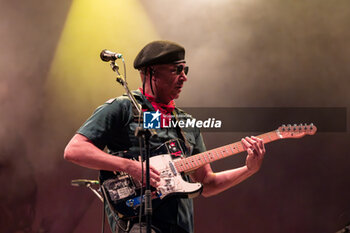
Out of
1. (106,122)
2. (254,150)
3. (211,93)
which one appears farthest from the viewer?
(211,93)

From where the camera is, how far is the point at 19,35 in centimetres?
478

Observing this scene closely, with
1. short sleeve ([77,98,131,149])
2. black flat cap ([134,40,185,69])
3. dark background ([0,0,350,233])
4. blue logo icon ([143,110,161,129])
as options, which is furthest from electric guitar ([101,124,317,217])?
dark background ([0,0,350,233])

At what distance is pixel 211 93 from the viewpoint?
191 inches

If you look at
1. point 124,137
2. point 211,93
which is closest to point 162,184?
point 124,137

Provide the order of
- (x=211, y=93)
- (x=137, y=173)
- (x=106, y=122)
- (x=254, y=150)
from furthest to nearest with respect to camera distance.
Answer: (x=211, y=93), (x=254, y=150), (x=106, y=122), (x=137, y=173)

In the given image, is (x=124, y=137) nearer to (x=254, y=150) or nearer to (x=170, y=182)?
(x=170, y=182)

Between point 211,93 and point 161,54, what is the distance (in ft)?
6.79

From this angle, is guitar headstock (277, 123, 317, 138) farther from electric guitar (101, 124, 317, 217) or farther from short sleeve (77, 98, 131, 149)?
short sleeve (77, 98, 131, 149)

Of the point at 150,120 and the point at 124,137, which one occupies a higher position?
the point at 150,120

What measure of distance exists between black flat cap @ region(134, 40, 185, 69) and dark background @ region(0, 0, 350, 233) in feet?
6.41

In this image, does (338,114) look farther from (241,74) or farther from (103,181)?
(103,181)

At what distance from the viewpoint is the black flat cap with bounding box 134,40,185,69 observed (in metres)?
2.87

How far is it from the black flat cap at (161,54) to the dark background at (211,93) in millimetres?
1953

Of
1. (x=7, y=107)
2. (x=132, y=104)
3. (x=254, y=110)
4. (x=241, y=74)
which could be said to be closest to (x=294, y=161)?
(x=254, y=110)
